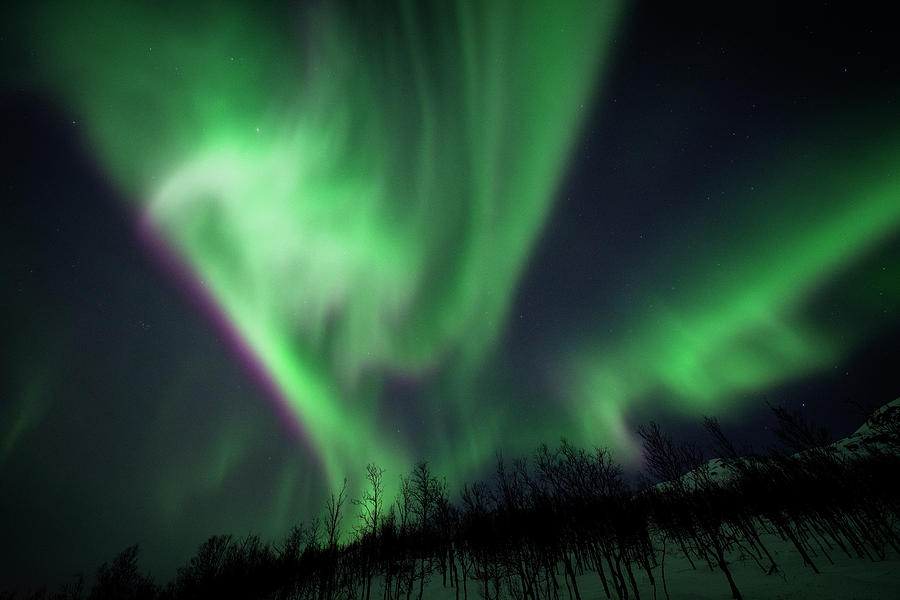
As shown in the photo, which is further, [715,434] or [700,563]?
[700,563]

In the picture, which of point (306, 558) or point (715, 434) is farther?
point (306, 558)

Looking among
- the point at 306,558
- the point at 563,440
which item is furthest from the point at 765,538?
the point at 306,558

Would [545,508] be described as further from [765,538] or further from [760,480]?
[765,538]

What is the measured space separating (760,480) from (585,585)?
95.1ft

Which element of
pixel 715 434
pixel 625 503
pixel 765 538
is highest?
pixel 715 434

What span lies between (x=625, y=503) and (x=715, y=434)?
12742 mm

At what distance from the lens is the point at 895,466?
4644cm

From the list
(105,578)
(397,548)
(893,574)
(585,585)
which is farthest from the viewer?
(105,578)

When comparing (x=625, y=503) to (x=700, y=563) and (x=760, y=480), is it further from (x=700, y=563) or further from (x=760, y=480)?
(x=760, y=480)

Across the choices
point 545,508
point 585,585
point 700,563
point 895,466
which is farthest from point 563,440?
point 895,466

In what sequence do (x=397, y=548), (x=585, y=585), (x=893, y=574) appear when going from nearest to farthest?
(x=893, y=574) → (x=585, y=585) → (x=397, y=548)

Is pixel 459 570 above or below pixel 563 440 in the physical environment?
below

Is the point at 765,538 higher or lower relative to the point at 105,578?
lower

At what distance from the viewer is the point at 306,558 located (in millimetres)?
59281
